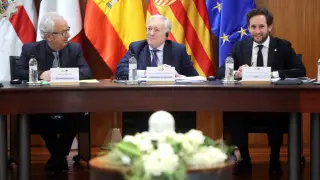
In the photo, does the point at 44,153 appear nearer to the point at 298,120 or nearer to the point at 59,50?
the point at 59,50

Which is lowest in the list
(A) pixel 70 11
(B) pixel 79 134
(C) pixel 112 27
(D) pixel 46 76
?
(B) pixel 79 134

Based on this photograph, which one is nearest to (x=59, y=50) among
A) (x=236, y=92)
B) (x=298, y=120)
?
(x=236, y=92)

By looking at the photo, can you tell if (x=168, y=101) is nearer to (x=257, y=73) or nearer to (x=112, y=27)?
(x=257, y=73)

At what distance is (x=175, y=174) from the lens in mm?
1675

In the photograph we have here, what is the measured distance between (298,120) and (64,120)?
191 centimetres

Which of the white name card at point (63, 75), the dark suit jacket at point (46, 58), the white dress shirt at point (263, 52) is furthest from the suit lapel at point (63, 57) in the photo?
the white dress shirt at point (263, 52)

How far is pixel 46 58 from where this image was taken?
16.0 ft

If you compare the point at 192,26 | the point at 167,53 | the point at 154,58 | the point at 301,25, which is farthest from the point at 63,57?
the point at 301,25

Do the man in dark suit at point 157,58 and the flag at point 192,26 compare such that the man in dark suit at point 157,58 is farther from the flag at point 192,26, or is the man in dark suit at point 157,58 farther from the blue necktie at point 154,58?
the flag at point 192,26

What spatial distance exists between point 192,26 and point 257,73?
6.22 feet

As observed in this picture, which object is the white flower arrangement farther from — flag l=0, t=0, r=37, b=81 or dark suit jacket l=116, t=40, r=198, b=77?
flag l=0, t=0, r=37, b=81

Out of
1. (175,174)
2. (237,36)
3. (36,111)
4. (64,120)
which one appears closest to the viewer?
(175,174)

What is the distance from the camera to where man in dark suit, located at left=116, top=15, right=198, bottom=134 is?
15.7ft

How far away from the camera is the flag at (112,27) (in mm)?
5824
